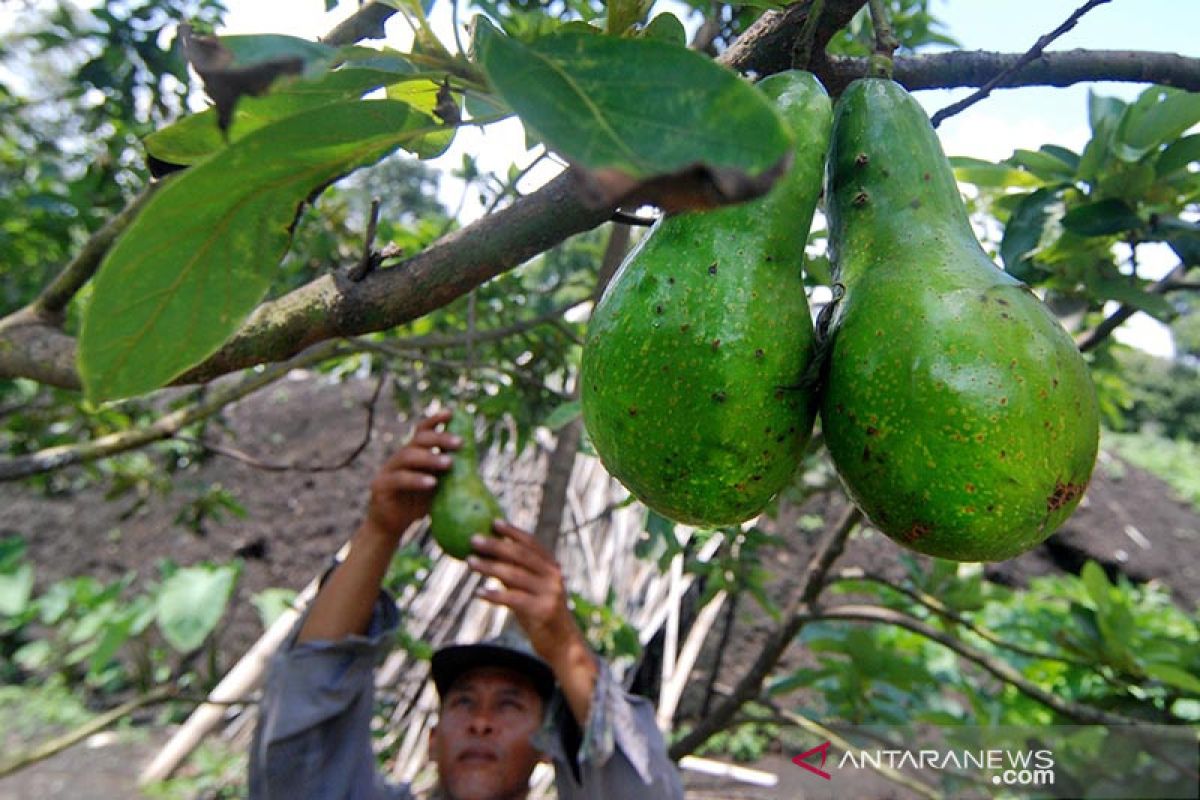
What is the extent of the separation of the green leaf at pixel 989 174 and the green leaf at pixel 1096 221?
198mm

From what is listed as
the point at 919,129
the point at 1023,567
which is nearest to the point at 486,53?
the point at 919,129

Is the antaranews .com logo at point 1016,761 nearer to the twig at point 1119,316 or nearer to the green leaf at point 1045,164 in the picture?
the twig at point 1119,316

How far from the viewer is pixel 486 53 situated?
0.49 metres

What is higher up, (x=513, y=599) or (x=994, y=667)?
(x=513, y=599)

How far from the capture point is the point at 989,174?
1.55 metres

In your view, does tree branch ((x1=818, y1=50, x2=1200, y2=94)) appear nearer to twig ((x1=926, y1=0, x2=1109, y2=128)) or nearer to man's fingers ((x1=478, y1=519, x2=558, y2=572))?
twig ((x1=926, y1=0, x2=1109, y2=128))

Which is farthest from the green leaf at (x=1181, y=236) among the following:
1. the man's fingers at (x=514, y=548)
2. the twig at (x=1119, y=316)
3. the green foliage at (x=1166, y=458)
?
the green foliage at (x=1166, y=458)

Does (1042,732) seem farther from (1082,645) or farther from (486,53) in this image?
(486,53)

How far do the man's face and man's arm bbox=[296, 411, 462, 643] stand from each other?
1.31 ft

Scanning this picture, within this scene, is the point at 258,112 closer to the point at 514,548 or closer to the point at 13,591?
the point at 514,548

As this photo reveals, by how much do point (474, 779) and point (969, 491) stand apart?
1.90 meters

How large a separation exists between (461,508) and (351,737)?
879mm

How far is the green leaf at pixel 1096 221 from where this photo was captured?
4.44ft

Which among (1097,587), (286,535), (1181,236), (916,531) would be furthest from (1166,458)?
(916,531)
